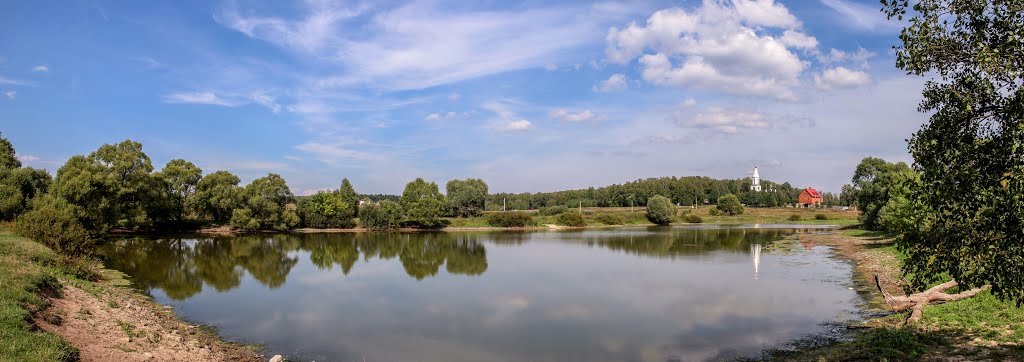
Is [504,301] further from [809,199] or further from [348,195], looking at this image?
[809,199]

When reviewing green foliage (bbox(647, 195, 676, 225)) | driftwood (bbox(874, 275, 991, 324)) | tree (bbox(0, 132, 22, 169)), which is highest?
tree (bbox(0, 132, 22, 169))

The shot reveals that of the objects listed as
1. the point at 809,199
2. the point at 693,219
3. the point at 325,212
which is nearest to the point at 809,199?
the point at 809,199

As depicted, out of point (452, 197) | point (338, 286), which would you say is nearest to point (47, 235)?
point (338, 286)

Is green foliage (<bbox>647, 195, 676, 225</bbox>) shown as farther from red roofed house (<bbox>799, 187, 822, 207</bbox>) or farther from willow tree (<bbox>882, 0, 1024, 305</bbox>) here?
willow tree (<bbox>882, 0, 1024, 305</bbox>)

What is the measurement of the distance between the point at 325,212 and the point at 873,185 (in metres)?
70.5

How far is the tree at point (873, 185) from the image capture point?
5341 cm

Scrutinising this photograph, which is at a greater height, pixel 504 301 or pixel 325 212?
pixel 325 212

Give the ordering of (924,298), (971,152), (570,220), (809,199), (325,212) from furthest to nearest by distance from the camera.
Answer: (809,199) < (570,220) < (325,212) < (924,298) < (971,152)

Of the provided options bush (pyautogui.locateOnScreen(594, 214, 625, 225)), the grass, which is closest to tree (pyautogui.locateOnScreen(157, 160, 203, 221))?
the grass

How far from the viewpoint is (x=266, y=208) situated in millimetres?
73750

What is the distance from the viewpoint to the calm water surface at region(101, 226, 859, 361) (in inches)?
634

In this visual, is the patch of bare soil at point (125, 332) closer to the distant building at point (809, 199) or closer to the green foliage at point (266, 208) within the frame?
the green foliage at point (266, 208)

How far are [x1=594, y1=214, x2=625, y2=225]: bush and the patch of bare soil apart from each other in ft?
280

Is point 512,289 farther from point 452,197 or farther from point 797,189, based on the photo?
point 797,189
